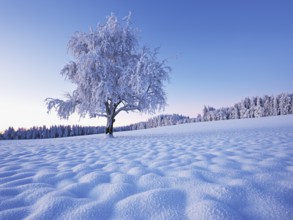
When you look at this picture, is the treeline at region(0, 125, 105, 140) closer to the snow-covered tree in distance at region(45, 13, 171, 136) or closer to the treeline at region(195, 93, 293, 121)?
the treeline at region(195, 93, 293, 121)

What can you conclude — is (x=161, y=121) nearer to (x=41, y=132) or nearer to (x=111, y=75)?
(x=41, y=132)

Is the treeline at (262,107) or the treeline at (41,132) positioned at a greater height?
the treeline at (262,107)

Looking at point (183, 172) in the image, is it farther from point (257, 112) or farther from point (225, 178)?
point (257, 112)

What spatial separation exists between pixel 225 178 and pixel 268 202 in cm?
66

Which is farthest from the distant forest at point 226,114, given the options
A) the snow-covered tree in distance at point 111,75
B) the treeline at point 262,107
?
the snow-covered tree in distance at point 111,75

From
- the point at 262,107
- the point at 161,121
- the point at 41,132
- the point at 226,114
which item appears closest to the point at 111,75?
the point at 262,107

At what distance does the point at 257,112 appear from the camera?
175ft

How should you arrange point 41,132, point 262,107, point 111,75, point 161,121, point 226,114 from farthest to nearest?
point 161,121 → point 41,132 → point 226,114 → point 262,107 → point 111,75

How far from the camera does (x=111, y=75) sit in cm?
1152

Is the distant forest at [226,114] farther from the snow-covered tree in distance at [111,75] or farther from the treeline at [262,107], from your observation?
the snow-covered tree in distance at [111,75]

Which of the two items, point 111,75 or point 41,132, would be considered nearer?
point 111,75

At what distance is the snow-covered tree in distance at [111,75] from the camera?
435 inches

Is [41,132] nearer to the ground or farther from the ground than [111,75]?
nearer to the ground

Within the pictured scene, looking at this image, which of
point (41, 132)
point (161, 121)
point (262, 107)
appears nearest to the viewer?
point (262, 107)
